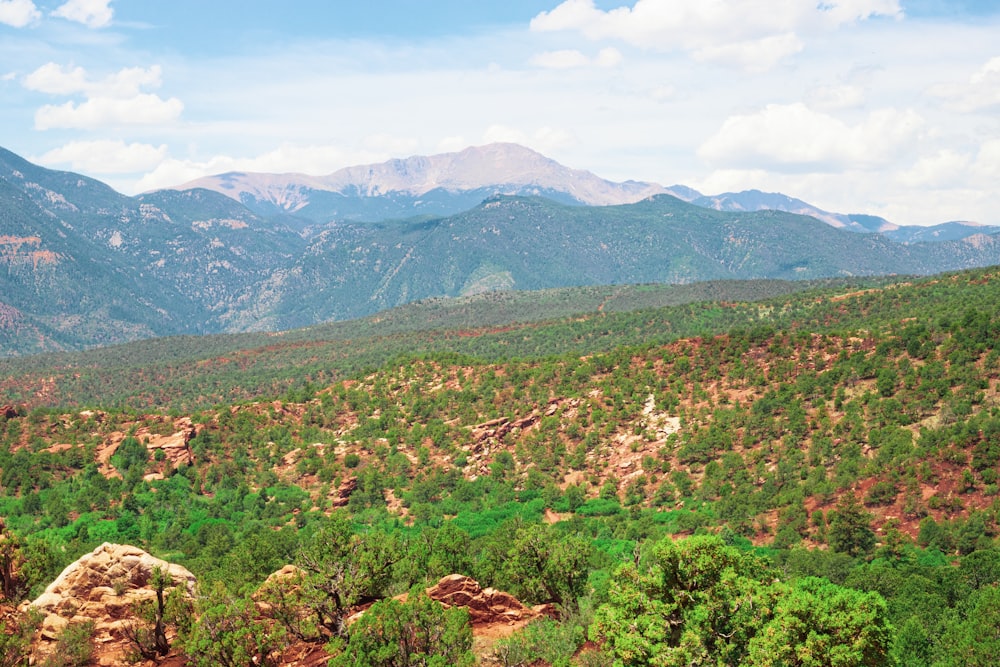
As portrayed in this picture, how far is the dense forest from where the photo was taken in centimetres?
4475

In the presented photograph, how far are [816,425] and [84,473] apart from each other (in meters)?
107

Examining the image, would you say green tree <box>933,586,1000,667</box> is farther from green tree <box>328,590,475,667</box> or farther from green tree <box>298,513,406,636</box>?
green tree <box>298,513,406,636</box>

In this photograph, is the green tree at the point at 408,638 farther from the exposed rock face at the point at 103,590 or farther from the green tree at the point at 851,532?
the green tree at the point at 851,532

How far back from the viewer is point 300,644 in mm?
54531

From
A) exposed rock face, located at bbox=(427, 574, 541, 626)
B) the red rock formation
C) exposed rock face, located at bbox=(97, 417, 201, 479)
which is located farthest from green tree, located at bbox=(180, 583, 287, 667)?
exposed rock face, located at bbox=(97, 417, 201, 479)

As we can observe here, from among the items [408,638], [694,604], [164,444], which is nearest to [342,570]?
[408,638]

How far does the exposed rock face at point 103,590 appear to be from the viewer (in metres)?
55.7

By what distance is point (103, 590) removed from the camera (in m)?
58.7

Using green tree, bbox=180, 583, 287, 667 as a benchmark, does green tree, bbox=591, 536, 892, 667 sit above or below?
above

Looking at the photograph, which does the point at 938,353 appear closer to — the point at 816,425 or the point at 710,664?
the point at 816,425

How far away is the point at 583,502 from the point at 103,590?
67.3 meters

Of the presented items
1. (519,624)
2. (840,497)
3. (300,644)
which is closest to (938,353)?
(840,497)

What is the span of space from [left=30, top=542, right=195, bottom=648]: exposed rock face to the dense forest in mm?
2534

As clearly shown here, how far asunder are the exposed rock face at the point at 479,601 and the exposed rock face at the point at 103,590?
17429 mm
